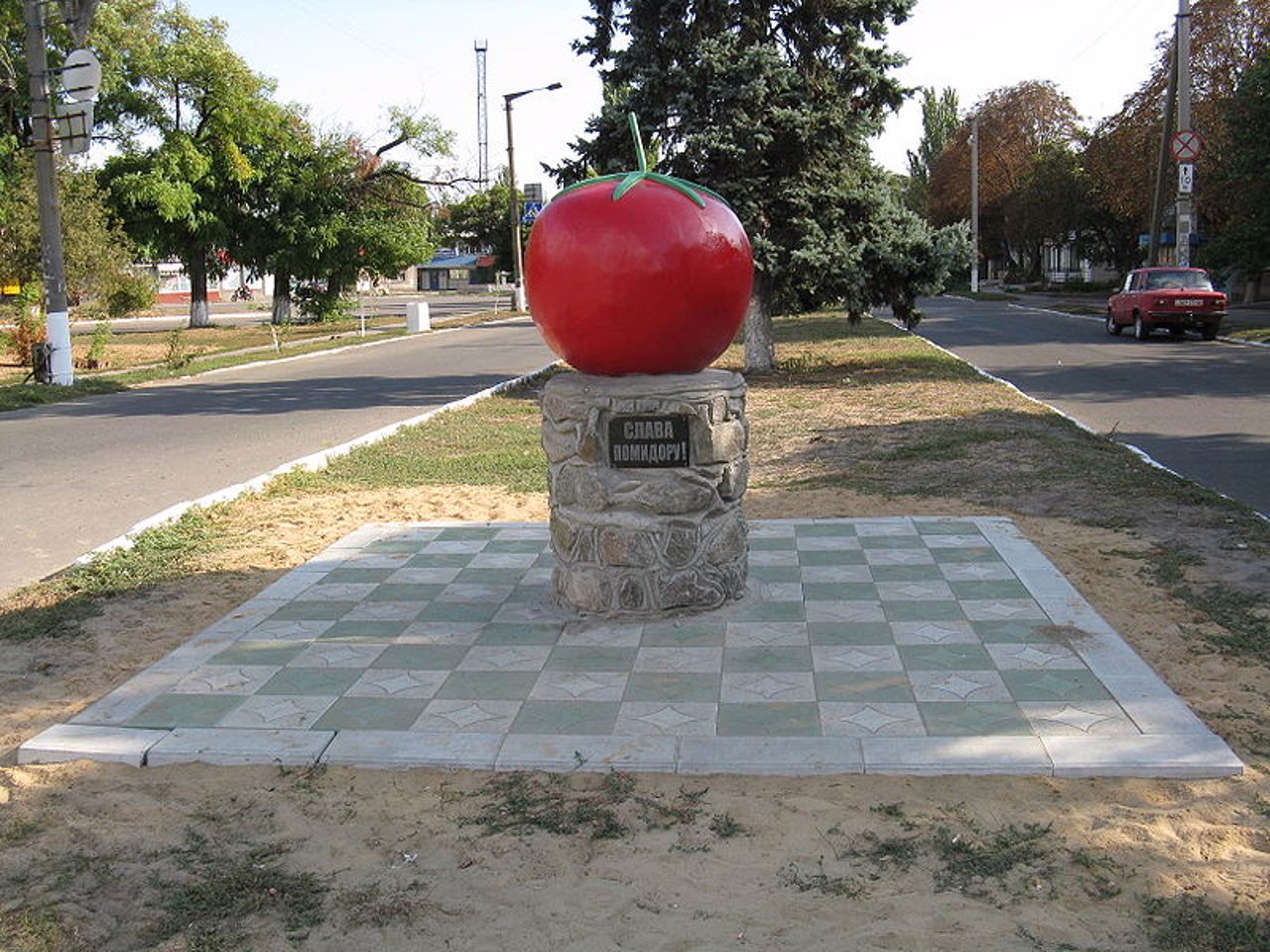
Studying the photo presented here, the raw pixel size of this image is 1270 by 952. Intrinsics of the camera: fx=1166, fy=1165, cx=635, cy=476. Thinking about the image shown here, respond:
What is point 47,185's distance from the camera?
59.2 feet

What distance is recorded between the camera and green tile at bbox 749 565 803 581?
661cm

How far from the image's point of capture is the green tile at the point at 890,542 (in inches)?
283

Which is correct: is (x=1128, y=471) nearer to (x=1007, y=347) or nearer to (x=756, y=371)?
(x=756, y=371)

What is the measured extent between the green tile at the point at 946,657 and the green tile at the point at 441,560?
2939mm

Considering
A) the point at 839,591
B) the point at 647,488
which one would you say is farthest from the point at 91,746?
the point at 839,591

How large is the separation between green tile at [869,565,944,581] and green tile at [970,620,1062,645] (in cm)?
80

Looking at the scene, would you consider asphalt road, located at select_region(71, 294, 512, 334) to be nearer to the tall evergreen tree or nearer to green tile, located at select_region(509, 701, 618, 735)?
the tall evergreen tree

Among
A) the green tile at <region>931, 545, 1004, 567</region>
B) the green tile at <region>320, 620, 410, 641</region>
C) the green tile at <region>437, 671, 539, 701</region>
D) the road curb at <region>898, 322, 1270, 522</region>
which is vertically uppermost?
the road curb at <region>898, 322, 1270, 522</region>

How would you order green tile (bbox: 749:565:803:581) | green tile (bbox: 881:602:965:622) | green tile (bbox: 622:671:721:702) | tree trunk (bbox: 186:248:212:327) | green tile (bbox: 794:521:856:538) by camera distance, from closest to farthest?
green tile (bbox: 622:671:721:702) → green tile (bbox: 881:602:965:622) → green tile (bbox: 749:565:803:581) → green tile (bbox: 794:521:856:538) → tree trunk (bbox: 186:248:212:327)

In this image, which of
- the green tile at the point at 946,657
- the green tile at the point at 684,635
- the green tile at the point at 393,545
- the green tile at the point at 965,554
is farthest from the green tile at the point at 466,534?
the green tile at the point at 946,657

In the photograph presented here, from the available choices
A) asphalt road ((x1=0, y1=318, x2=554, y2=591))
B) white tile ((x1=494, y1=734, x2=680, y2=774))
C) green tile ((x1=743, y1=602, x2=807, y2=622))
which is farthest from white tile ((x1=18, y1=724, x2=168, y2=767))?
asphalt road ((x1=0, y1=318, x2=554, y2=591))

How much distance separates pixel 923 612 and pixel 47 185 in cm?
1691

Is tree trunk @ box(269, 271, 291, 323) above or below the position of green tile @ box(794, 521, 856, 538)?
above

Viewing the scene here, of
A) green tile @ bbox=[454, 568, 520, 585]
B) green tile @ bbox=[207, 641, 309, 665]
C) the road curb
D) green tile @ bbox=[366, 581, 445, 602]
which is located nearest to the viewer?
green tile @ bbox=[207, 641, 309, 665]
